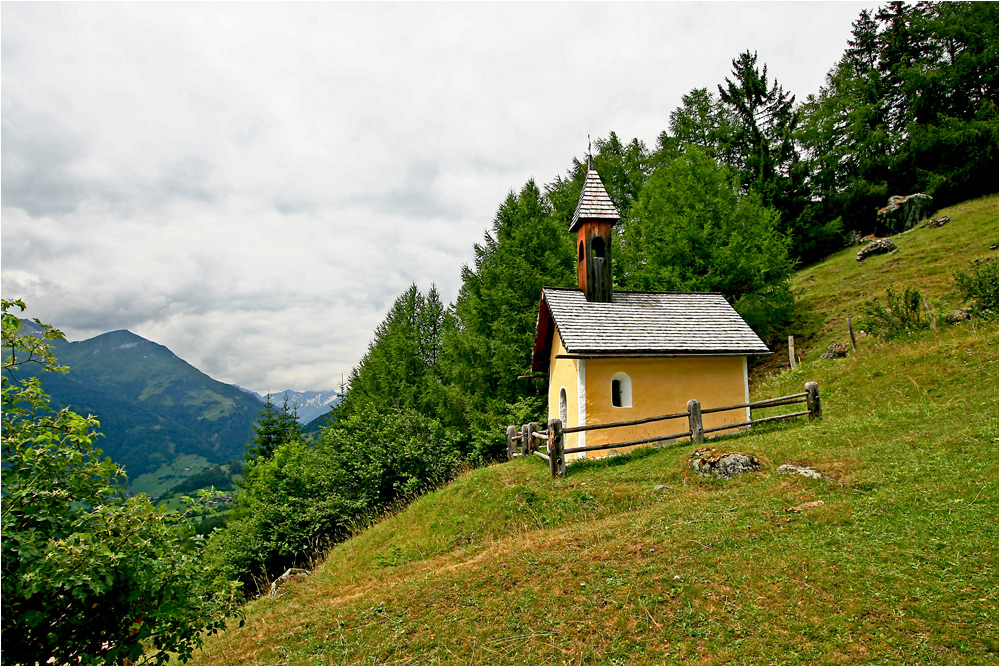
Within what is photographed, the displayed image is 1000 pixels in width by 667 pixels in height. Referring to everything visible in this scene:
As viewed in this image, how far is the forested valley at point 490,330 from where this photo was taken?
4031mm

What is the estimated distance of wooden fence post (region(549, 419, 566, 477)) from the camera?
12.9 meters

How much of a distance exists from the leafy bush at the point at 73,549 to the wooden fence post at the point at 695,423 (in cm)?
1236

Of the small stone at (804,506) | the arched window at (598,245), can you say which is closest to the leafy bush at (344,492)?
the arched window at (598,245)

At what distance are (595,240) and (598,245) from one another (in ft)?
0.71

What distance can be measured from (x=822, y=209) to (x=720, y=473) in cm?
3987

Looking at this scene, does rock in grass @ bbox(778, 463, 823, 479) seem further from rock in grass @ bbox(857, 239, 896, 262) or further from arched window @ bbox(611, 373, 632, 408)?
rock in grass @ bbox(857, 239, 896, 262)

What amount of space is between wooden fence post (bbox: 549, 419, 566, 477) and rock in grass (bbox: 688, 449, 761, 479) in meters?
3.39

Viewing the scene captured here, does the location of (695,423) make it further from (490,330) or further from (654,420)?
(490,330)

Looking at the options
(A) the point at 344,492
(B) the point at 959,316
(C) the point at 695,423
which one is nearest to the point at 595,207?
(C) the point at 695,423

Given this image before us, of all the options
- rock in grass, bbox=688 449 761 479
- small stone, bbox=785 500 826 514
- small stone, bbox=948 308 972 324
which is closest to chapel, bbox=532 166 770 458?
rock in grass, bbox=688 449 761 479

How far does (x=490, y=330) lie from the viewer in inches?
1005

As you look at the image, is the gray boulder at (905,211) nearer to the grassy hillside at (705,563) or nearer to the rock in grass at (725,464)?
the grassy hillside at (705,563)

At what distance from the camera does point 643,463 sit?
42.1ft

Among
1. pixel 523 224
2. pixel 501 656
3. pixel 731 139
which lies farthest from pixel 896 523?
pixel 731 139
